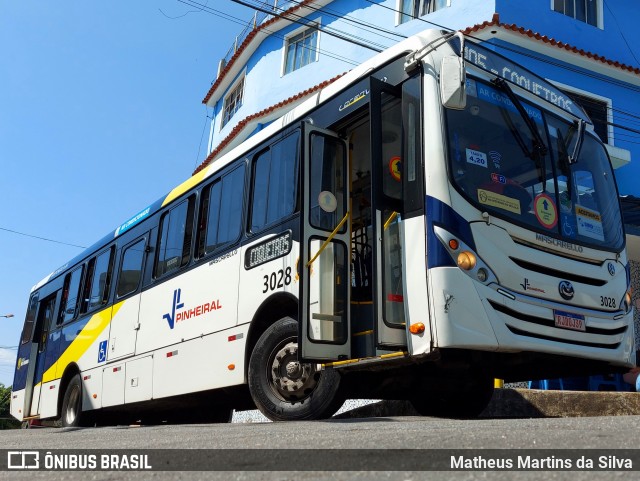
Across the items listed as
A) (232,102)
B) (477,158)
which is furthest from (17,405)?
(232,102)

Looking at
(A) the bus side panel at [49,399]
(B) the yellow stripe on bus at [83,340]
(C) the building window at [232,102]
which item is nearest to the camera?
(B) the yellow stripe on bus at [83,340]

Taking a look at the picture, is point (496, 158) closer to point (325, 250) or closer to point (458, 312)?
point (458, 312)

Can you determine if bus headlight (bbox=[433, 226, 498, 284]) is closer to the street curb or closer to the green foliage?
the street curb

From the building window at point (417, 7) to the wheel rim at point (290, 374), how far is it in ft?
37.6

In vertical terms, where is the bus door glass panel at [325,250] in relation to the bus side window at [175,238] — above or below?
below

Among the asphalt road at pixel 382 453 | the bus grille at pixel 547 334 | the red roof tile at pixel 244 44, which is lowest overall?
the asphalt road at pixel 382 453

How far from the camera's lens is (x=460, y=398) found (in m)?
7.12

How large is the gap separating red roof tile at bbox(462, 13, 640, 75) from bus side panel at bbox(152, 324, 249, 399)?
9173 mm

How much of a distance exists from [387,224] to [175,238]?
4.10m

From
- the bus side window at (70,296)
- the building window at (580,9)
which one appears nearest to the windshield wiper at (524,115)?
the bus side window at (70,296)

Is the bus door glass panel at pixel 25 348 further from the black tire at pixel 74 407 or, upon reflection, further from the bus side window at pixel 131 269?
the bus side window at pixel 131 269

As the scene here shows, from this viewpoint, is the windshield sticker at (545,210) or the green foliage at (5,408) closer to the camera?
the windshield sticker at (545,210)

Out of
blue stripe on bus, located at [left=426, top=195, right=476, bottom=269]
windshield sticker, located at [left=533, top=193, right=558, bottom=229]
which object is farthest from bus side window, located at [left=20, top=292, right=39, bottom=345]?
windshield sticker, located at [left=533, top=193, right=558, bottom=229]

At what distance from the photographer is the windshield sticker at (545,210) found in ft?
19.3
